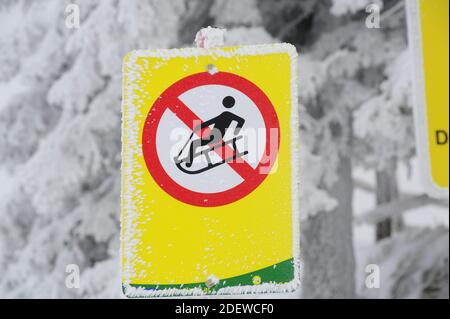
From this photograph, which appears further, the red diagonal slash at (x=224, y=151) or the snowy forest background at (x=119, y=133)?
the snowy forest background at (x=119, y=133)

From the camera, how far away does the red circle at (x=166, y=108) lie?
0.75 m

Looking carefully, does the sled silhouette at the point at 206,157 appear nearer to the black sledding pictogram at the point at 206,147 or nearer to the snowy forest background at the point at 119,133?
the black sledding pictogram at the point at 206,147

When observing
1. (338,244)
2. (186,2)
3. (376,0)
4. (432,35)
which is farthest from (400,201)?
(432,35)

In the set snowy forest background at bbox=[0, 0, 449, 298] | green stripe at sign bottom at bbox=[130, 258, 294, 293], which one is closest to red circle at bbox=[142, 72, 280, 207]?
green stripe at sign bottom at bbox=[130, 258, 294, 293]

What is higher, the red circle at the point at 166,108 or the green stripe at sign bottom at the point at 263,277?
the red circle at the point at 166,108

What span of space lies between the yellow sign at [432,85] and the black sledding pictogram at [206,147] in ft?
0.83

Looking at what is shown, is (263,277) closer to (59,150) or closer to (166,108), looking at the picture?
(166,108)

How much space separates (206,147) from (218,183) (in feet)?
0.19

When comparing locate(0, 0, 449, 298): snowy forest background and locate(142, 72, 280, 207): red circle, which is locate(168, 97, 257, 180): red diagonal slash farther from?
locate(0, 0, 449, 298): snowy forest background

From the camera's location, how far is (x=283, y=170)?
75 cm

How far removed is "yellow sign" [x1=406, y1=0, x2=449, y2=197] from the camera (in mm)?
691

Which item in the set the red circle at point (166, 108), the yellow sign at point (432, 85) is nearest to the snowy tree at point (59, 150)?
the red circle at point (166, 108)

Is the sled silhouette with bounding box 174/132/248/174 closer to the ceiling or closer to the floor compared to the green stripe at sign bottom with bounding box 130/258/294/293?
closer to the ceiling

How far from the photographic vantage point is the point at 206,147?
0.74 meters
